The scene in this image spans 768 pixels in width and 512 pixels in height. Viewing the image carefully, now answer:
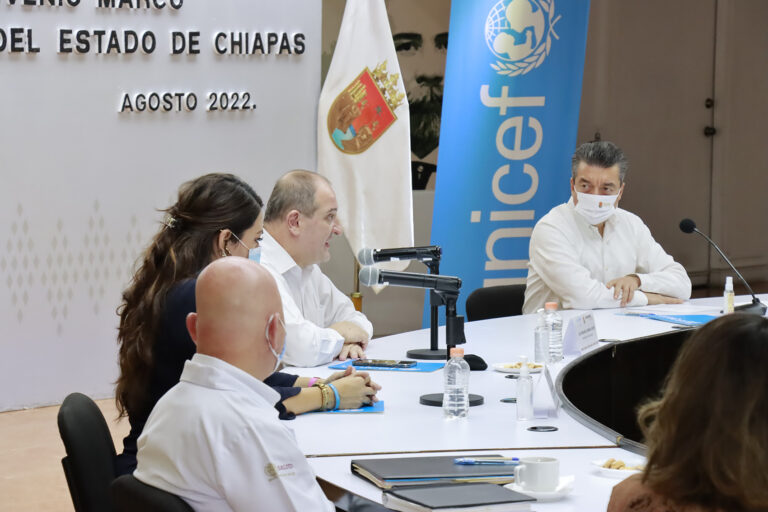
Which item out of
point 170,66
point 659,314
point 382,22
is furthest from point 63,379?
point 659,314

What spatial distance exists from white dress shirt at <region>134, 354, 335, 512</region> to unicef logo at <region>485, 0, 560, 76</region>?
4104 mm

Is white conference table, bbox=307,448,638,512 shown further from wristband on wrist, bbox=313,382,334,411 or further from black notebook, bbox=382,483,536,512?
wristband on wrist, bbox=313,382,334,411

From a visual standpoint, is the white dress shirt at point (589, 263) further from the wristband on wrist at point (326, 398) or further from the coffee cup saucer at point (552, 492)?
the coffee cup saucer at point (552, 492)

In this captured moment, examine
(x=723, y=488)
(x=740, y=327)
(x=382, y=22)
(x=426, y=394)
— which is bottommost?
(x=426, y=394)

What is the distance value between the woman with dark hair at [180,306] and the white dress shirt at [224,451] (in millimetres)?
720

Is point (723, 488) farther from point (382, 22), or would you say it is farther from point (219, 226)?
point (382, 22)

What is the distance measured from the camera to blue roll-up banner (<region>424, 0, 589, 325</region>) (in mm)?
5520

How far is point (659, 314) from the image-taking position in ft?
13.8

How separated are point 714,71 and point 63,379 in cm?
705

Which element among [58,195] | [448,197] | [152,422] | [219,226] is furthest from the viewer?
[448,197]

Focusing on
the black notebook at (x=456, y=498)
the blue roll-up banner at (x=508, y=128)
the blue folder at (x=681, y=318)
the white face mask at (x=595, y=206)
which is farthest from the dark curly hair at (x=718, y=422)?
the blue roll-up banner at (x=508, y=128)

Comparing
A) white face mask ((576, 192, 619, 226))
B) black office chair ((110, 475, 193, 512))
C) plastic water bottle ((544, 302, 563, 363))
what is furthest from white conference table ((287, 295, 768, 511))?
white face mask ((576, 192, 619, 226))

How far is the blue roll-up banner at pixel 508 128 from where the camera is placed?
5520 millimetres

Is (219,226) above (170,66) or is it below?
below
